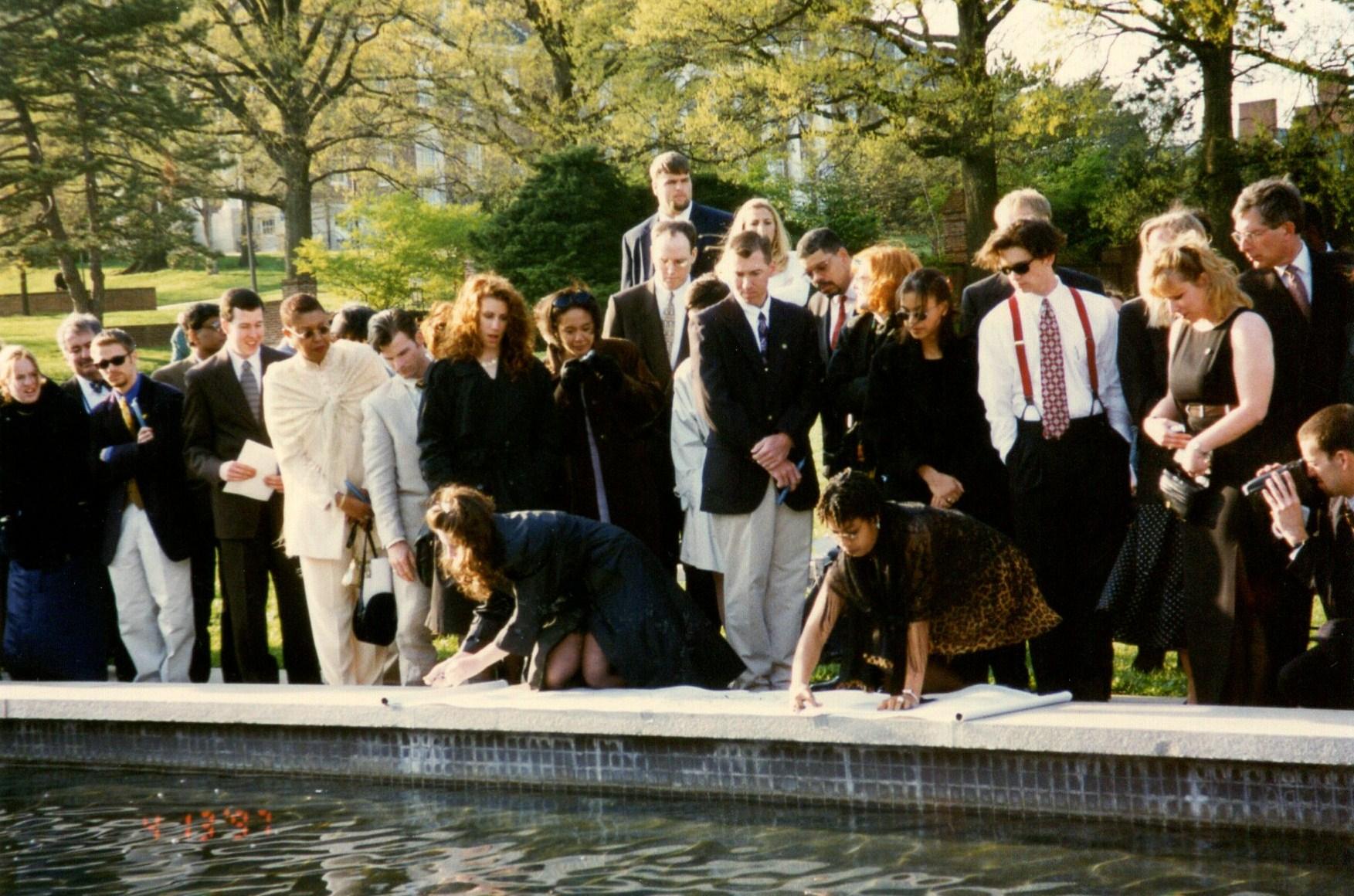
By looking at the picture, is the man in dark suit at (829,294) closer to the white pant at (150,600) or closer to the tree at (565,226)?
the white pant at (150,600)

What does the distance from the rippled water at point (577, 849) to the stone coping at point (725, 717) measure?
25 centimetres

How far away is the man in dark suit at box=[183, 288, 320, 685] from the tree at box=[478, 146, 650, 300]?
52.1ft

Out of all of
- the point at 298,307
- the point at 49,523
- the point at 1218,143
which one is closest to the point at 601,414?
the point at 298,307

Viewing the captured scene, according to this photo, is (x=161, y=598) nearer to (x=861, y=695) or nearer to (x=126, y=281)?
(x=861, y=695)

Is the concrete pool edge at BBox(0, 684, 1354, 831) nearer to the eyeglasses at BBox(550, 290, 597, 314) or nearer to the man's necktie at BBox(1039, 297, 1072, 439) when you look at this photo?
the man's necktie at BBox(1039, 297, 1072, 439)

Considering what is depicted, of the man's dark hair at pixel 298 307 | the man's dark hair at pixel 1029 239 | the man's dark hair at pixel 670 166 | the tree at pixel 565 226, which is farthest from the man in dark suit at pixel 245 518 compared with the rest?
the tree at pixel 565 226

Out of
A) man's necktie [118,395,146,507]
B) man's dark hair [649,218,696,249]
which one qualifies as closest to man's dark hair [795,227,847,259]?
man's dark hair [649,218,696,249]

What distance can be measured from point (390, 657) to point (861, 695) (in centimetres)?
256

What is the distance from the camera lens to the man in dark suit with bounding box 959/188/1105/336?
657 cm

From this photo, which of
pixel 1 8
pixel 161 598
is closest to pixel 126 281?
pixel 1 8

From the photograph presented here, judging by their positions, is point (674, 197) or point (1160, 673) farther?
point (674, 197)

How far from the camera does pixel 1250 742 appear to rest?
4.96m

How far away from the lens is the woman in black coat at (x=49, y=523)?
802 centimetres

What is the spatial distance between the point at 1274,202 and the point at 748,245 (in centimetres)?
204
